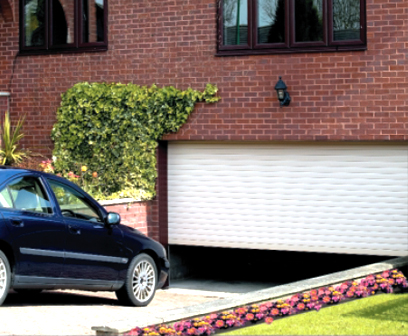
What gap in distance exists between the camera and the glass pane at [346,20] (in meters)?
13.7

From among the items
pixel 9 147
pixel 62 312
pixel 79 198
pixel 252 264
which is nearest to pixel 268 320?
pixel 62 312

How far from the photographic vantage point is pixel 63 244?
31.1ft

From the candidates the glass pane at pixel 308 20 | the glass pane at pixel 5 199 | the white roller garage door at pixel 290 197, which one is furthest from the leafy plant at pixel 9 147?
the glass pane at pixel 5 199

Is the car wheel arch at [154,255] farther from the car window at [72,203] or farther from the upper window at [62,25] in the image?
the upper window at [62,25]

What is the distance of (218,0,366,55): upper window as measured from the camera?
13.7 metres

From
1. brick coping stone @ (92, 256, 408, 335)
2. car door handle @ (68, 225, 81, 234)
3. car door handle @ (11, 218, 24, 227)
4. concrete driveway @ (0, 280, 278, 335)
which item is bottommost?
concrete driveway @ (0, 280, 278, 335)

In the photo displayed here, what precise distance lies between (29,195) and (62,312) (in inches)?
54.2

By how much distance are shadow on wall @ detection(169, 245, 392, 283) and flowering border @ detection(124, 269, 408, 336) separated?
5.18 metres

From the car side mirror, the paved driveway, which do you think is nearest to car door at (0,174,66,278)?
the paved driveway

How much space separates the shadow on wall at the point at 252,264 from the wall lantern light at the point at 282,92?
3622 mm

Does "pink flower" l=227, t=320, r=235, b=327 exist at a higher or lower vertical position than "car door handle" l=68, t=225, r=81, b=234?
lower

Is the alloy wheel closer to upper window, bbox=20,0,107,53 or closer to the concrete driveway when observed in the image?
the concrete driveway

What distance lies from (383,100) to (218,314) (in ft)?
20.4

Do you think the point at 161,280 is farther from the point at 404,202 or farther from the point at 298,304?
the point at 404,202
